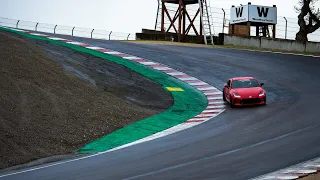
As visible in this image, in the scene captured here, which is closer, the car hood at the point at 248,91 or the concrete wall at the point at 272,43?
the car hood at the point at 248,91

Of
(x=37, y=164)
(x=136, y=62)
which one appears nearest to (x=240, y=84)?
(x=136, y=62)

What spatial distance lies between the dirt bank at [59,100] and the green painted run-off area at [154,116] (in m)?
0.43

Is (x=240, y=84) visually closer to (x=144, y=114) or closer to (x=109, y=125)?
(x=144, y=114)

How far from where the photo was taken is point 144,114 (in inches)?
1000

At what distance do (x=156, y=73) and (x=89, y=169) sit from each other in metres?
20.3

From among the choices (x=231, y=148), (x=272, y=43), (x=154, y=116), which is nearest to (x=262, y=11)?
(x=272, y=43)

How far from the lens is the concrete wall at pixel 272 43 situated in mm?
47656

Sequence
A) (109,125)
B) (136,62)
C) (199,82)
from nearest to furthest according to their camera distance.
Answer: (109,125)
(199,82)
(136,62)

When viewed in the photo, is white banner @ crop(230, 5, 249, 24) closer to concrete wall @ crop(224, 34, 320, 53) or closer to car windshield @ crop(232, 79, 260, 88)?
concrete wall @ crop(224, 34, 320, 53)

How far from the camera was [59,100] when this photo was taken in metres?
23.4

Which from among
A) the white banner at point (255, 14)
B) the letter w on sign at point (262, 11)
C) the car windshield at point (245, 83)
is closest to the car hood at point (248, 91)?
the car windshield at point (245, 83)

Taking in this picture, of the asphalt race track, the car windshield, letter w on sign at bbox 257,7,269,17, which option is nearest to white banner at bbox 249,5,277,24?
letter w on sign at bbox 257,7,269,17

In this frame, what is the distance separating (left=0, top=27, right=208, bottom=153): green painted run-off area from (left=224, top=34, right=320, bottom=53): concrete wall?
642 inches

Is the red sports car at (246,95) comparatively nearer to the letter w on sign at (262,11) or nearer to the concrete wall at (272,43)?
the concrete wall at (272,43)
